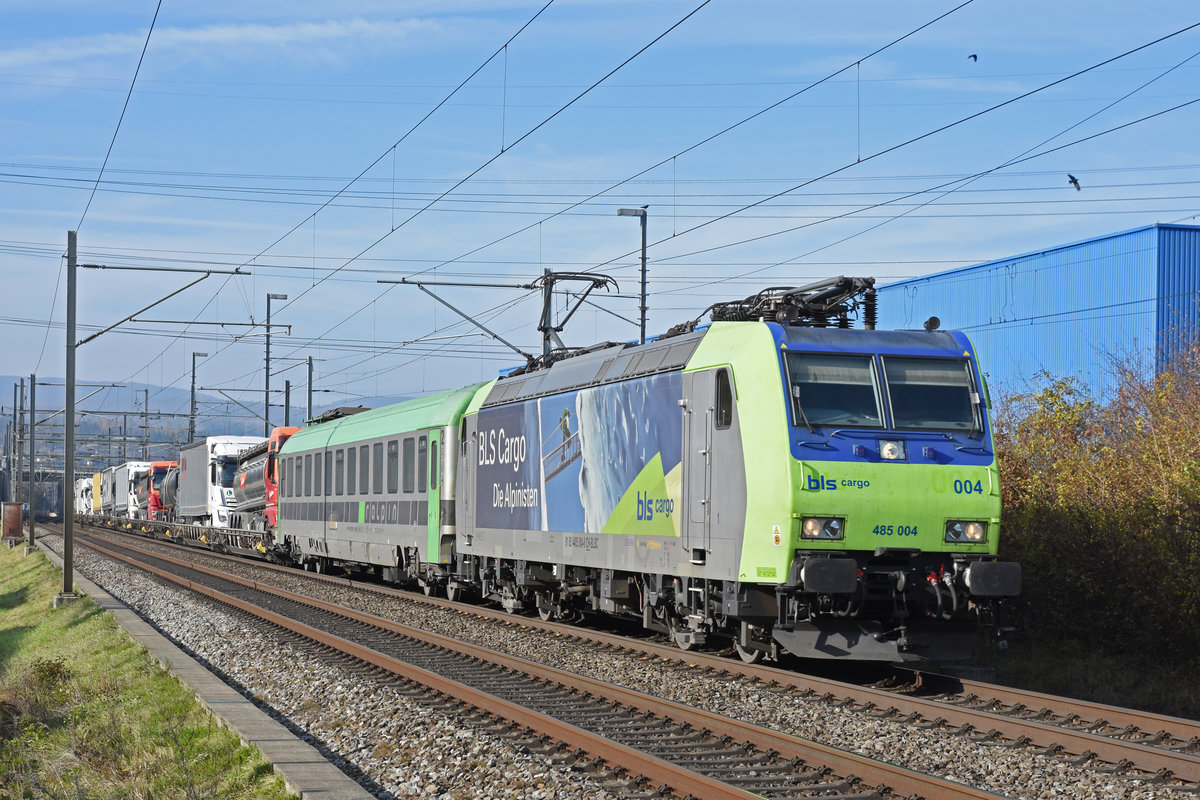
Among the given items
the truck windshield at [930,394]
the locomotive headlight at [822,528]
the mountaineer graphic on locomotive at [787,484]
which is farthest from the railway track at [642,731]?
the truck windshield at [930,394]

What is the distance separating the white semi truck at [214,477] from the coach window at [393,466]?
18.8 metres

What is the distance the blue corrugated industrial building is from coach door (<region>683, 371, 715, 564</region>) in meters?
17.6

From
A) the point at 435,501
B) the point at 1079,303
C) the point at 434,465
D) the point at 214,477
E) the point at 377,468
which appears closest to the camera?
the point at 435,501

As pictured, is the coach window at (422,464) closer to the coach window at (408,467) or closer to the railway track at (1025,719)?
the coach window at (408,467)

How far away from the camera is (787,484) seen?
37.6 feet

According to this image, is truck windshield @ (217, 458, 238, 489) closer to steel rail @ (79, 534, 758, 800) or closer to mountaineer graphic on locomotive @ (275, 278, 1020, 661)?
steel rail @ (79, 534, 758, 800)

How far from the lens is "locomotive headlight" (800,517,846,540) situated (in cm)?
1150

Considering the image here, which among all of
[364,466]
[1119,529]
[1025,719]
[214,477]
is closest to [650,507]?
[1025,719]

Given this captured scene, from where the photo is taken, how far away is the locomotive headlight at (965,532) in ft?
39.4

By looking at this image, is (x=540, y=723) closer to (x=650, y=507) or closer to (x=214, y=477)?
(x=650, y=507)

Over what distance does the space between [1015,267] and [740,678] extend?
87.3 ft

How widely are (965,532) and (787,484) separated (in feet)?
6.18

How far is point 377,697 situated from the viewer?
38.7ft

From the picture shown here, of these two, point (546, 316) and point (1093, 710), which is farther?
point (546, 316)
